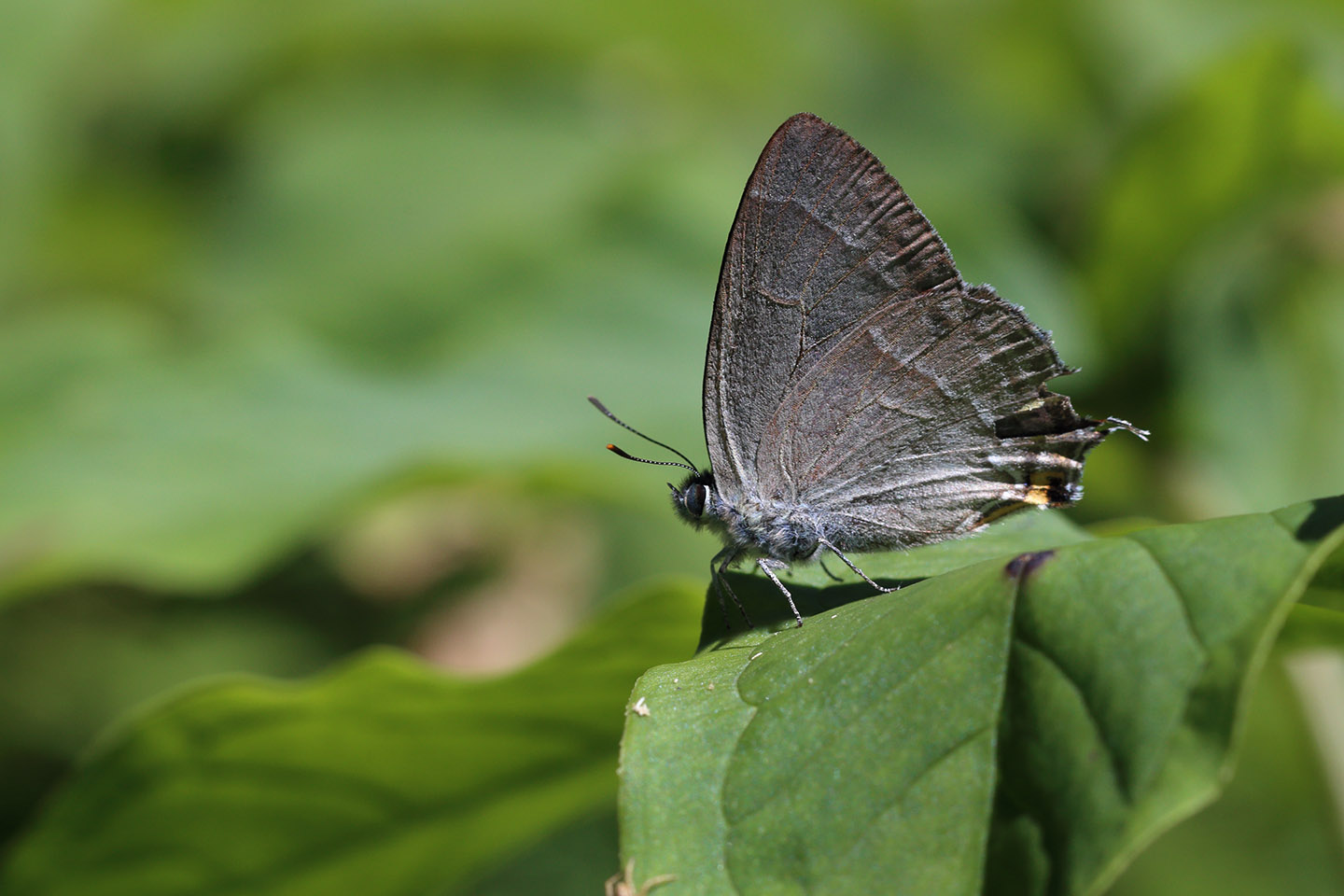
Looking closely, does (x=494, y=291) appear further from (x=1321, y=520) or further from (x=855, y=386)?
(x=1321, y=520)

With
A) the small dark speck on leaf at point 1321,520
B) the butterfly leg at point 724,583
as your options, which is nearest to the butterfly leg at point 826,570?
the butterfly leg at point 724,583

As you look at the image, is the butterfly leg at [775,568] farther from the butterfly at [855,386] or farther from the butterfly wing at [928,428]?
the butterfly wing at [928,428]

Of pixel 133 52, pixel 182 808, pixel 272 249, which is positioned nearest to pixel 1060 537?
pixel 182 808

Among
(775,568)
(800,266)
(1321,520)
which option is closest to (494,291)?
(800,266)

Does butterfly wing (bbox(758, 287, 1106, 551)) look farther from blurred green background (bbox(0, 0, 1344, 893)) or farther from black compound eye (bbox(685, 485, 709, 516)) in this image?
blurred green background (bbox(0, 0, 1344, 893))

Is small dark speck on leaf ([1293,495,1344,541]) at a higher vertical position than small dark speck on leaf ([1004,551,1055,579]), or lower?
lower

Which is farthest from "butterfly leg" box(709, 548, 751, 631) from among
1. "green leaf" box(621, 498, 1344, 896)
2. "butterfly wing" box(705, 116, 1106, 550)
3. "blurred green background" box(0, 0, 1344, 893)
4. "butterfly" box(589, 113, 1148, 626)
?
"blurred green background" box(0, 0, 1344, 893)

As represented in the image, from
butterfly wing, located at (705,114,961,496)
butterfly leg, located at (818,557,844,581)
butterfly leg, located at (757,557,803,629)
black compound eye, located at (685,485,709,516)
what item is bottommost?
butterfly leg, located at (818,557,844,581)

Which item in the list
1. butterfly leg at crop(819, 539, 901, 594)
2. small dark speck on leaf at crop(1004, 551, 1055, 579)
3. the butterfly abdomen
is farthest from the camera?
the butterfly abdomen
